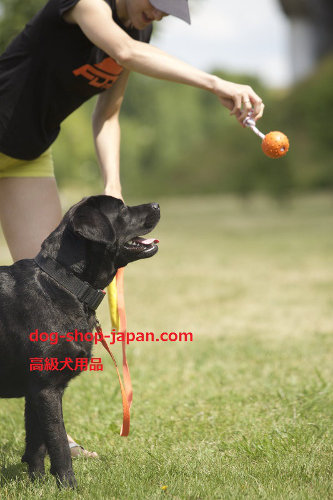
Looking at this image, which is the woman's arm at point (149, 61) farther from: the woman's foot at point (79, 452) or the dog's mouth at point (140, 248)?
the woman's foot at point (79, 452)

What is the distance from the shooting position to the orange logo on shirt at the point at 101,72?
11.2 ft

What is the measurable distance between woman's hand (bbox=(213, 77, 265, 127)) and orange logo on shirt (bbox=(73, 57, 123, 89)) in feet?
2.66

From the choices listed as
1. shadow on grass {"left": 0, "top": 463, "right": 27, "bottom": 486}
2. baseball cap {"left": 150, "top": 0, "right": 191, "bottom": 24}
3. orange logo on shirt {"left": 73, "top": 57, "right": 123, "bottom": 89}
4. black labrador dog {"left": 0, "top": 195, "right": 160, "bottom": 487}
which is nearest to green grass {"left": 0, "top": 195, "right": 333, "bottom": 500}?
shadow on grass {"left": 0, "top": 463, "right": 27, "bottom": 486}

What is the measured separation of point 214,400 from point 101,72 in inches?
96.2

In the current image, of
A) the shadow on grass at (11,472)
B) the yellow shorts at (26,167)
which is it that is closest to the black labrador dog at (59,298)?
the shadow on grass at (11,472)

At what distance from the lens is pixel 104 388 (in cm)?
508

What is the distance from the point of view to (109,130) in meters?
3.99

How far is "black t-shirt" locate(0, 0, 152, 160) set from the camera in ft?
11.0

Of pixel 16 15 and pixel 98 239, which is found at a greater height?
pixel 16 15

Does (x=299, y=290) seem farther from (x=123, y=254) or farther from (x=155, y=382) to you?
(x=123, y=254)

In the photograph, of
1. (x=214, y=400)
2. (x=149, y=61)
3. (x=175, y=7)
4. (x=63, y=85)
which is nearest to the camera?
(x=149, y=61)

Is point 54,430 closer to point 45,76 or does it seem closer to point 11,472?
point 11,472

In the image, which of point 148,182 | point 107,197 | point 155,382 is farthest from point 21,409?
point 148,182

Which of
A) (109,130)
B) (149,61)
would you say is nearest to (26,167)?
(109,130)
